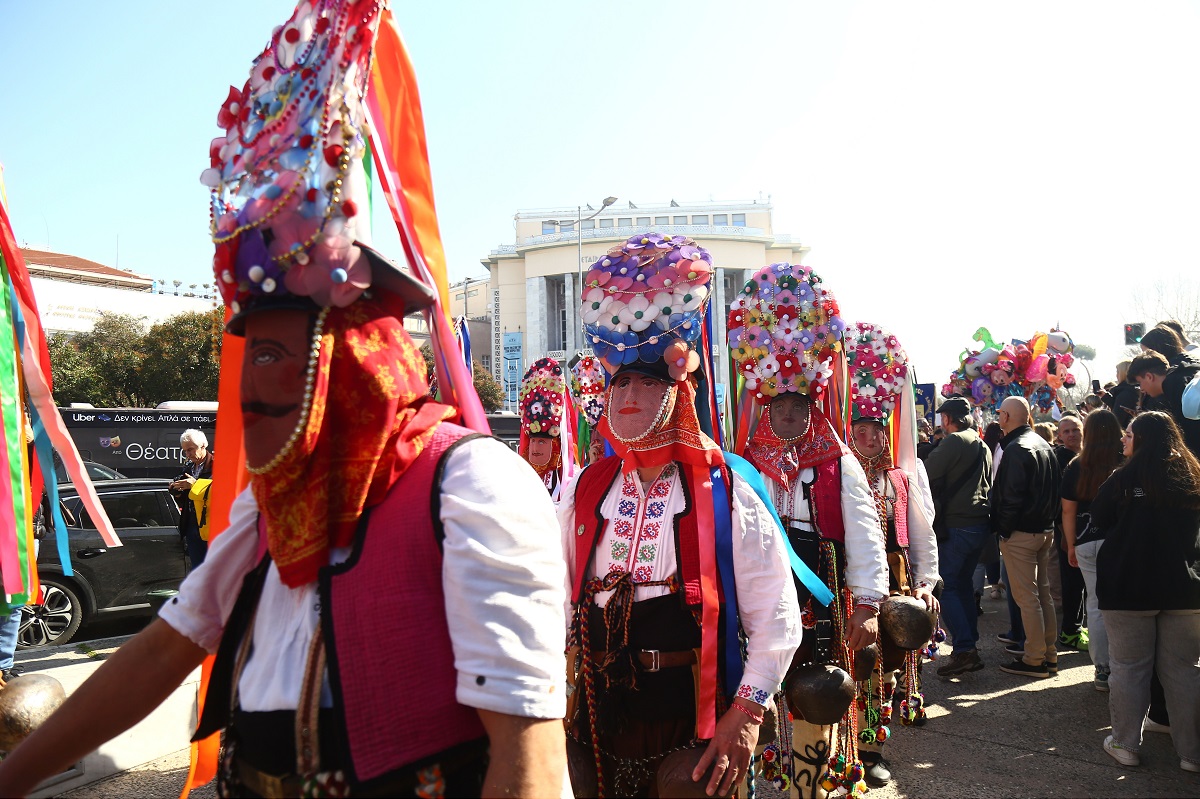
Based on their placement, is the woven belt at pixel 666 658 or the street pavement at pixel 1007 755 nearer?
the woven belt at pixel 666 658

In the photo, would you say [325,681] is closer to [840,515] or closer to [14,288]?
[840,515]

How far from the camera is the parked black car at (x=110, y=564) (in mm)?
8219

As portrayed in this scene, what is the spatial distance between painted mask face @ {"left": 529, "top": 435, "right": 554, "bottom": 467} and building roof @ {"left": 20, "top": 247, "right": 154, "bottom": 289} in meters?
46.4

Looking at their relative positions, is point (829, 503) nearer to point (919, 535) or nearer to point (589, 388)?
point (919, 535)

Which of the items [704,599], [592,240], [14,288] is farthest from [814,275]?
[592,240]

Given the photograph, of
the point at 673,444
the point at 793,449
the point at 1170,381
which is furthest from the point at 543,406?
the point at 1170,381

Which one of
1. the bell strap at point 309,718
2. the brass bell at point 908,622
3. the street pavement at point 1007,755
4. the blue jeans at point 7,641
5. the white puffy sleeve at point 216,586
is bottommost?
the street pavement at point 1007,755

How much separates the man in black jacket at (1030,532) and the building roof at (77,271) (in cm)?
4878

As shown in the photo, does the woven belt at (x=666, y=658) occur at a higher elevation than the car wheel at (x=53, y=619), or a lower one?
higher

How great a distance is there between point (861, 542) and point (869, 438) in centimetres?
179

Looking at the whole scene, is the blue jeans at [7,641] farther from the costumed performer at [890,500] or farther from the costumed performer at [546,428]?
the costumed performer at [890,500]

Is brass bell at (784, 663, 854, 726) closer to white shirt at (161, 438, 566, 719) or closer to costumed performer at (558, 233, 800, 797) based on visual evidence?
costumed performer at (558, 233, 800, 797)

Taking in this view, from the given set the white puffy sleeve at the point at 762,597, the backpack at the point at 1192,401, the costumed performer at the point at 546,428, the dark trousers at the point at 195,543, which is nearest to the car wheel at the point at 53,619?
the dark trousers at the point at 195,543

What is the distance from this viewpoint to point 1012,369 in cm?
927
